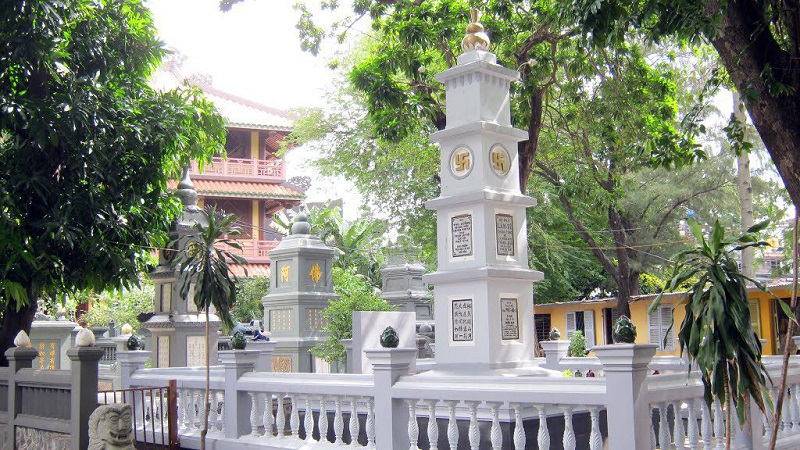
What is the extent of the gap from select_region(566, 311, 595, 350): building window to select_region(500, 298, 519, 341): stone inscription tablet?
2166 cm

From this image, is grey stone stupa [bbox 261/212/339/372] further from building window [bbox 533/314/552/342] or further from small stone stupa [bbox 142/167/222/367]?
building window [bbox 533/314/552/342]

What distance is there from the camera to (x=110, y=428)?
8.91 m

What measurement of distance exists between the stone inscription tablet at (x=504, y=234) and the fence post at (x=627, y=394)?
173 inches

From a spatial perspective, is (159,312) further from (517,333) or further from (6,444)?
(517,333)

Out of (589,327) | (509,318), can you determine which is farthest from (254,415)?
(589,327)

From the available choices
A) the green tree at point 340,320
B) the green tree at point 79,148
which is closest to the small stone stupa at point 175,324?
the green tree at point 79,148

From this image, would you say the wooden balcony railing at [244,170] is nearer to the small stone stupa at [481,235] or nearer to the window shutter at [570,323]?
the window shutter at [570,323]

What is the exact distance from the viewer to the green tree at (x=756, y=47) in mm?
7449

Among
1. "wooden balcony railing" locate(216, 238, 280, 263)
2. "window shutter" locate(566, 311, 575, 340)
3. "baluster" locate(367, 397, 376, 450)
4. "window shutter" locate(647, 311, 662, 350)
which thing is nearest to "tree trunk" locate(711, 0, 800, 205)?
"baluster" locate(367, 397, 376, 450)

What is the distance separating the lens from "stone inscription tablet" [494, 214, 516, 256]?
1115 centimetres

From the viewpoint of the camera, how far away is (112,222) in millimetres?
13219

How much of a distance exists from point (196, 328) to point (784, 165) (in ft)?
38.5

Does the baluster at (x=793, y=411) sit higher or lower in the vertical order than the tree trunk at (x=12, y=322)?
lower

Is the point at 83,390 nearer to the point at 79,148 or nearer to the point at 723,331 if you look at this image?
the point at 79,148
